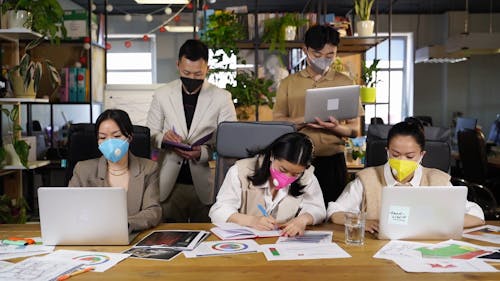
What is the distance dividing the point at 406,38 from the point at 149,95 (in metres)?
7.42

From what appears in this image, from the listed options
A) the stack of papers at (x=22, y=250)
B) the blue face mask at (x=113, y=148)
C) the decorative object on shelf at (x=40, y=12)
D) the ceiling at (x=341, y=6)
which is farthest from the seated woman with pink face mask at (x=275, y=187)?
the ceiling at (x=341, y=6)

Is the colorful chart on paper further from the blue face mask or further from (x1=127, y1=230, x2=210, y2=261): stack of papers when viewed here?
the blue face mask

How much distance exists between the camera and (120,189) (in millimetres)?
1764

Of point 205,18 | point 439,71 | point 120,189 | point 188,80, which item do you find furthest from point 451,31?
point 120,189

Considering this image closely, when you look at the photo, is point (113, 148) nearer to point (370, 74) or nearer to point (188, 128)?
point (188, 128)

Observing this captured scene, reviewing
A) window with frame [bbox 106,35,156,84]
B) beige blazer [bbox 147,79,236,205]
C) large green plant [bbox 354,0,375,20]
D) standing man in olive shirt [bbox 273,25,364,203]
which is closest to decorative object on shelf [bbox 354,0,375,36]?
large green plant [bbox 354,0,375,20]

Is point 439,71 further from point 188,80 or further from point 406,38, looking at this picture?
point 188,80

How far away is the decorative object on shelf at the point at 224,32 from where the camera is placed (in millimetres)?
4387

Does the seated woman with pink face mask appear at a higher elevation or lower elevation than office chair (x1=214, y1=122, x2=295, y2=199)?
lower

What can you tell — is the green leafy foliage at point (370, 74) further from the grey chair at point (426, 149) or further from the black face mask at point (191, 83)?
the black face mask at point (191, 83)

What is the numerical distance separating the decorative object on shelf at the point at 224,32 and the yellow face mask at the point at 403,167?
98.5 inches

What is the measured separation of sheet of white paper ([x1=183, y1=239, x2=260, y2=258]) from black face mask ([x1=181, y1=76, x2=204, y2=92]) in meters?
1.09

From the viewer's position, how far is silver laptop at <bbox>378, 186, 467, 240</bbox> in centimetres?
184

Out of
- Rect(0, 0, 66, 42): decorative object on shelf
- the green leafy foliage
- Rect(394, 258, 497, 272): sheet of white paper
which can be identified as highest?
Rect(0, 0, 66, 42): decorative object on shelf
